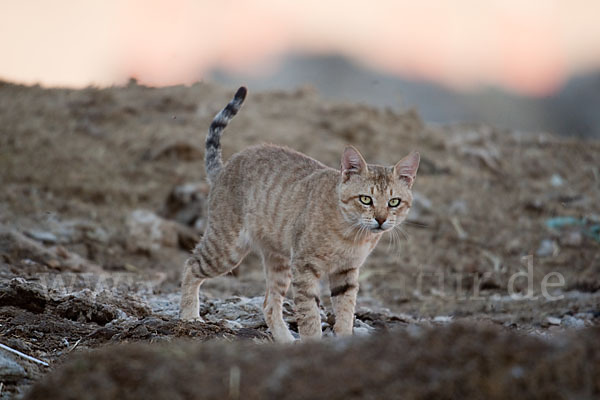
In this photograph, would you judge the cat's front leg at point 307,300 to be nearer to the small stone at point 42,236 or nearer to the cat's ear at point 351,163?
the cat's ear at point 351,163

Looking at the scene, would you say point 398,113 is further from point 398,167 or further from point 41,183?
point 398,167

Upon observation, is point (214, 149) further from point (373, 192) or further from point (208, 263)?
point (373, 192)

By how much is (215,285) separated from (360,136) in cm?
530

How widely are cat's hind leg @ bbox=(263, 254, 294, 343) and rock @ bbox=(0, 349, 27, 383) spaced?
203 cm

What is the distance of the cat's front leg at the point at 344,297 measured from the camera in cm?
496

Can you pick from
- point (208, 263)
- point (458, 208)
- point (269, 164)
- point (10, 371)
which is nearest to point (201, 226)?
point (208, 263)

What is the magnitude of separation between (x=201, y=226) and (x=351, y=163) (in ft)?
14.6

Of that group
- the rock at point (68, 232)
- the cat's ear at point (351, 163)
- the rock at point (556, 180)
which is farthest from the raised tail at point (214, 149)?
the rock at point (556, 180)

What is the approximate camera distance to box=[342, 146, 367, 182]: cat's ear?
508cm

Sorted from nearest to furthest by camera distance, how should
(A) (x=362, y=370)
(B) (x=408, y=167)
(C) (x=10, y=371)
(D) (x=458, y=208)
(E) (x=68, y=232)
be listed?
(A) (x=362, y=370) → (C) (x=10, y=371) → (B) (x=408, y=167) → (E) (x=68, y=232) → (D) (x=458, y=208)

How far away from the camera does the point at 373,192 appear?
498 cm

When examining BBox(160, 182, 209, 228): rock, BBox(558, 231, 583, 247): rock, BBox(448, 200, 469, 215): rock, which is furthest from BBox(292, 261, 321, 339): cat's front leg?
BBox(448, 200, 469, 215): rock

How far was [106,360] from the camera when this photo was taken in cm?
268

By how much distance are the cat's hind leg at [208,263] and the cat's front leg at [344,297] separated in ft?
3.03
